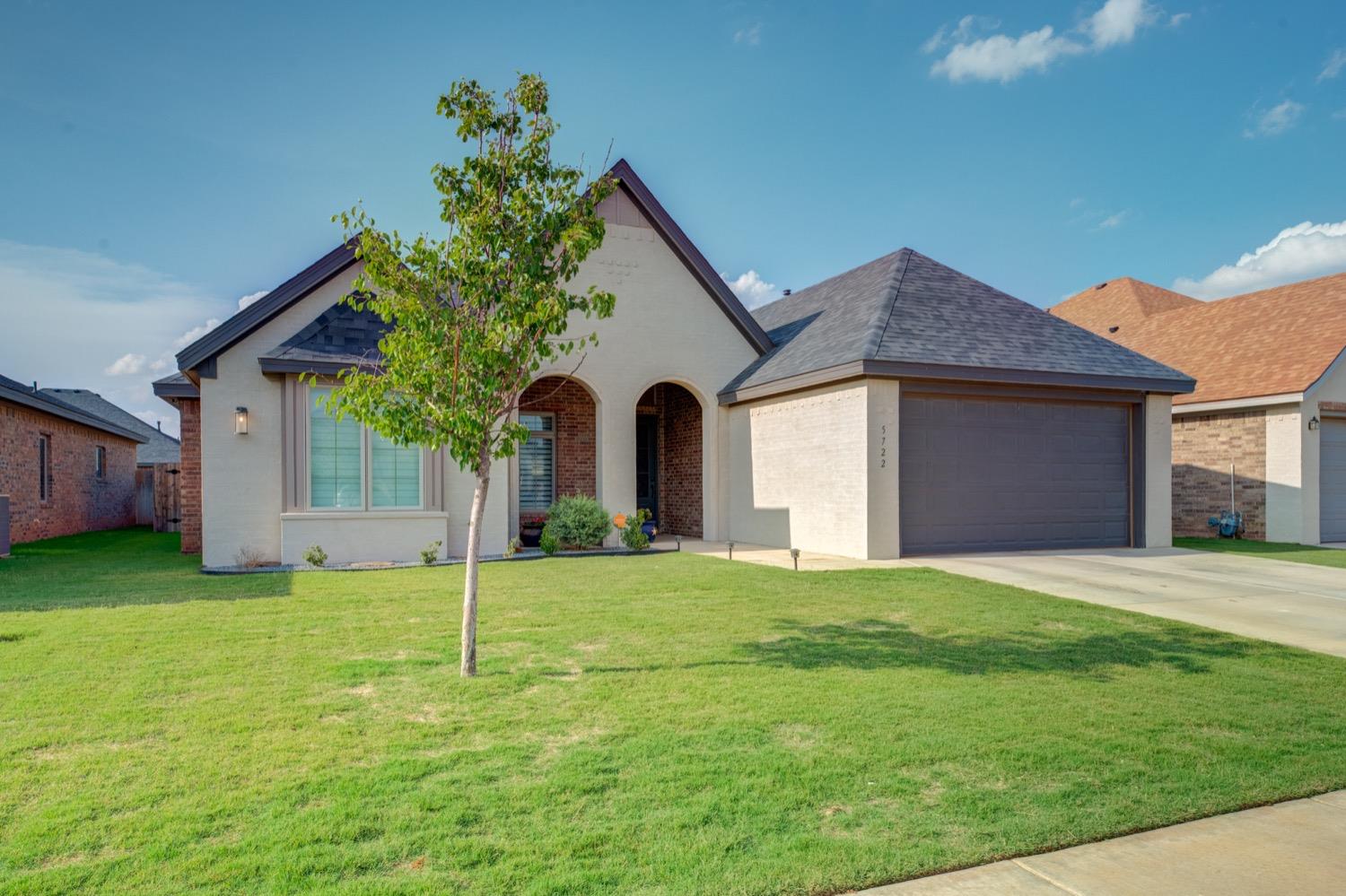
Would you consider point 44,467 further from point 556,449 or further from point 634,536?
point 634,536

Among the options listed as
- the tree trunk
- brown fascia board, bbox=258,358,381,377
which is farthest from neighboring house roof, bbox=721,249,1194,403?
the tree trunk

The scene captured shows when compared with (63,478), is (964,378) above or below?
above

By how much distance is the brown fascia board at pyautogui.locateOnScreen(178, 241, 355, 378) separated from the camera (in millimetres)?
12000

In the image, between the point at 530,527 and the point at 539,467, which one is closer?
the point at 530,527

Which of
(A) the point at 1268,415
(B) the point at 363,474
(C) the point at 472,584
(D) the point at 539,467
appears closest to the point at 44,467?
(B) the point at 363,474

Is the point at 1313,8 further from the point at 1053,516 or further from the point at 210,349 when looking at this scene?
the point at 210,349

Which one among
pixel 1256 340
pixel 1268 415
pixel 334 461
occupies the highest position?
pixel 1256 340

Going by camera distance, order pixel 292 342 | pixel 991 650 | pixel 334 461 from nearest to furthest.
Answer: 1. pixel 991 650
2. pixel 334 461
3. pixel 292 342

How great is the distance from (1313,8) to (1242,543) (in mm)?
9736

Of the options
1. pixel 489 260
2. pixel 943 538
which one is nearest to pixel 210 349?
pixel 489 260

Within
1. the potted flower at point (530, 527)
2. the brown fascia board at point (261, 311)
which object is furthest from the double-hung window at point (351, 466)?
the potted flower at point (530, 527)

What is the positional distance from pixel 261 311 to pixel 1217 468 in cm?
1944

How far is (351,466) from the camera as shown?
1241cm

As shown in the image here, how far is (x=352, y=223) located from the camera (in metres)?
5.97
